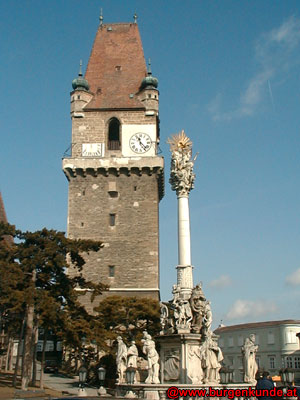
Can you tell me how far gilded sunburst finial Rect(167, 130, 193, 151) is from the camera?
23859 mm

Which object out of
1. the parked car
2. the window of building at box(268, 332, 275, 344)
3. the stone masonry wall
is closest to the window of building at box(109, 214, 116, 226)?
the stone masonry wall

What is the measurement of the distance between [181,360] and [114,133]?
2935cm

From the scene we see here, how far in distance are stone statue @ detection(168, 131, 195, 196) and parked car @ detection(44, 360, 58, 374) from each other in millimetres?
23292

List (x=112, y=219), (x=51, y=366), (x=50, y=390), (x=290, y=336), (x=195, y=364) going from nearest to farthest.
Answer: (x=195, y=364) < (x=50, y=390) < (x=51, y=366) < (x=112, y=219) < (x=290, y=336)

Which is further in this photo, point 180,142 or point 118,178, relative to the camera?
point 118,178

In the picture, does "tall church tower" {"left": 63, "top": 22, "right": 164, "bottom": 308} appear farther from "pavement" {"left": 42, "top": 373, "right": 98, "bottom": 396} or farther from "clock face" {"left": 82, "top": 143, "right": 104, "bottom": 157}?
"pavement" {"left": 42, "top": 373, "right": 98, "bottom": 396}

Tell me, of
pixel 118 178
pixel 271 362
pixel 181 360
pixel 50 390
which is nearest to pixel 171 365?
pixel 181 360

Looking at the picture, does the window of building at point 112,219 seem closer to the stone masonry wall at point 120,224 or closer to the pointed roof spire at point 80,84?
the stone masonry wall at point 120,224

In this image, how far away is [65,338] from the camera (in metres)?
30.4

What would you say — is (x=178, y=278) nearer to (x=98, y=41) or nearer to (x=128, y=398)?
(x=128, y=398)

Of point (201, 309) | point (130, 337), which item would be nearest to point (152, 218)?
point (130, 337)

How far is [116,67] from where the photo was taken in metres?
49.4

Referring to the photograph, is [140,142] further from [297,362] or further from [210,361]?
[297,362]

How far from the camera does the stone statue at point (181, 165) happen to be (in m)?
23.2
